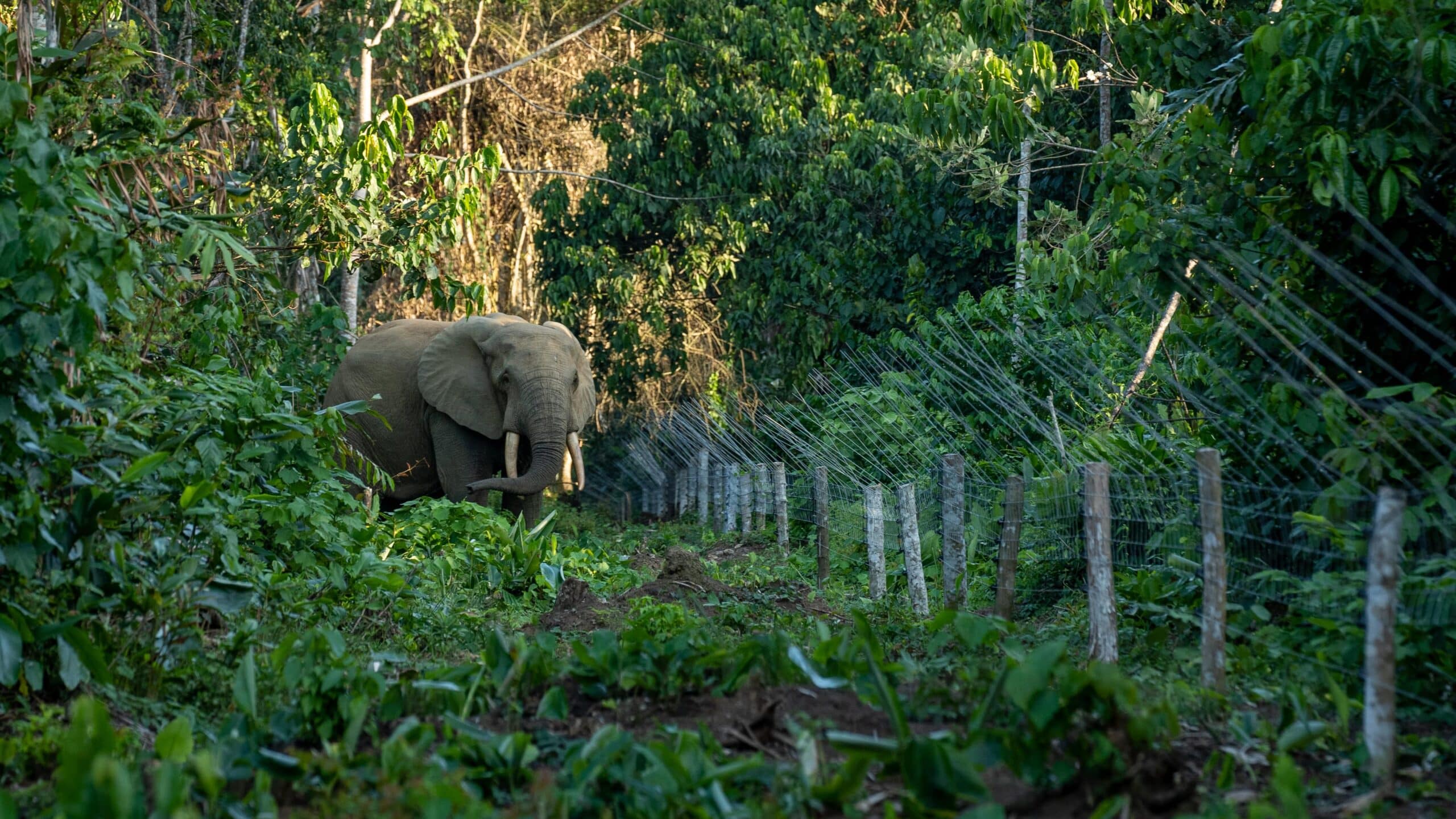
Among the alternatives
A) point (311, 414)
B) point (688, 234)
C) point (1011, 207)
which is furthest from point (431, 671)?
point (688, 234)

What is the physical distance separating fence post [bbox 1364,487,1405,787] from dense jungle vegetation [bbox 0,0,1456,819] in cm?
10

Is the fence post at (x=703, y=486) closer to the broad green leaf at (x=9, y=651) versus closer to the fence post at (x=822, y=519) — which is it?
the fence post at (x=822, y=519)

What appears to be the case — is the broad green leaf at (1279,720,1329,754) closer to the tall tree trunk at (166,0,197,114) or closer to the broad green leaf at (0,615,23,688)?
the broad green leaf at (0,615,23,688)

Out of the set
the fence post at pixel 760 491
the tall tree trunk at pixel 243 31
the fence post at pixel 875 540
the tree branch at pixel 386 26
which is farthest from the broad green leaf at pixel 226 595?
the tree branch at pixel 386 26

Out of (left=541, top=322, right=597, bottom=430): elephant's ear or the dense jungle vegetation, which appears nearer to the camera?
the dense jungle vegetation

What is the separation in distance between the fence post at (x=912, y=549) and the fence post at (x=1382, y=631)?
3590 mm

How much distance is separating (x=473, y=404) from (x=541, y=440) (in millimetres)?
875

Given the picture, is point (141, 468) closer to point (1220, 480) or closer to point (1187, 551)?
point (1220, 480)

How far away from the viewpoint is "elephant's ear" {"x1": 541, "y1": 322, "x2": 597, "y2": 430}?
11805 mm

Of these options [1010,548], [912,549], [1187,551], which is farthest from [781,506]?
[1187,551]

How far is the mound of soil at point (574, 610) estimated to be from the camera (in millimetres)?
6891

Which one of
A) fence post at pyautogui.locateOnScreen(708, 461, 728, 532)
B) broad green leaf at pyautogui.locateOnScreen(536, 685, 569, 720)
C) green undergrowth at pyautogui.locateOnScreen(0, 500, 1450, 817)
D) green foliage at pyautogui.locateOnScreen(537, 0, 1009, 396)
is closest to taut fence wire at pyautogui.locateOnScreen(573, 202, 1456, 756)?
green undergrowth at pyautogui.locateOnScreen(0, 500, 1450, 817)

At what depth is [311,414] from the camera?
635 cm

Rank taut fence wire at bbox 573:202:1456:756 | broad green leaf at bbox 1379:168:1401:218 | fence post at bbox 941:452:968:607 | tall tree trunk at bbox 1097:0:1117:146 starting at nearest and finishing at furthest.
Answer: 1. taut fence wire at bbox 573:202:1456:756
2. broad green leaf at bbox 1379:168:1401:218
3. fence post at bbox 941:452:968:607
4. tall tree trunk at bbox 1097:0:1117:146
